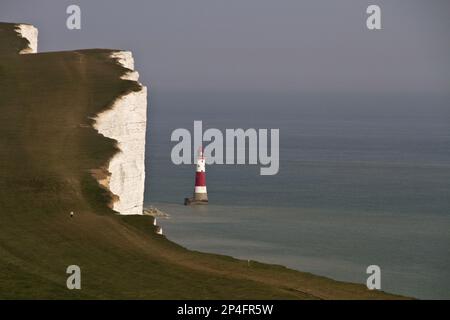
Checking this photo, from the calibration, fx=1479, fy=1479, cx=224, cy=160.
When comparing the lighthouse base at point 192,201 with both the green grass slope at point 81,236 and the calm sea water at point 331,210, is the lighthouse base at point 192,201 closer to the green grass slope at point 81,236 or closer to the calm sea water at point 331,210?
the calm sea water at point 331,210

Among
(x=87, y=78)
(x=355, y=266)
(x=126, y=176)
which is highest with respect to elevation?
(x=87, y=78)

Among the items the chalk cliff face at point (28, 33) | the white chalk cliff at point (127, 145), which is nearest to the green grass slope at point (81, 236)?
the white chalk cliff at point (127, 145)

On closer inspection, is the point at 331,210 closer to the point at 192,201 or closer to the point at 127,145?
the point at 192,201

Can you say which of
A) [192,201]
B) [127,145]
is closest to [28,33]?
[192,201]

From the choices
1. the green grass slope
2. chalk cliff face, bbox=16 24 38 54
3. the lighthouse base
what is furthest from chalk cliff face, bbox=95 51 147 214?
chalk cliff face, bbox=16 24 38 54
